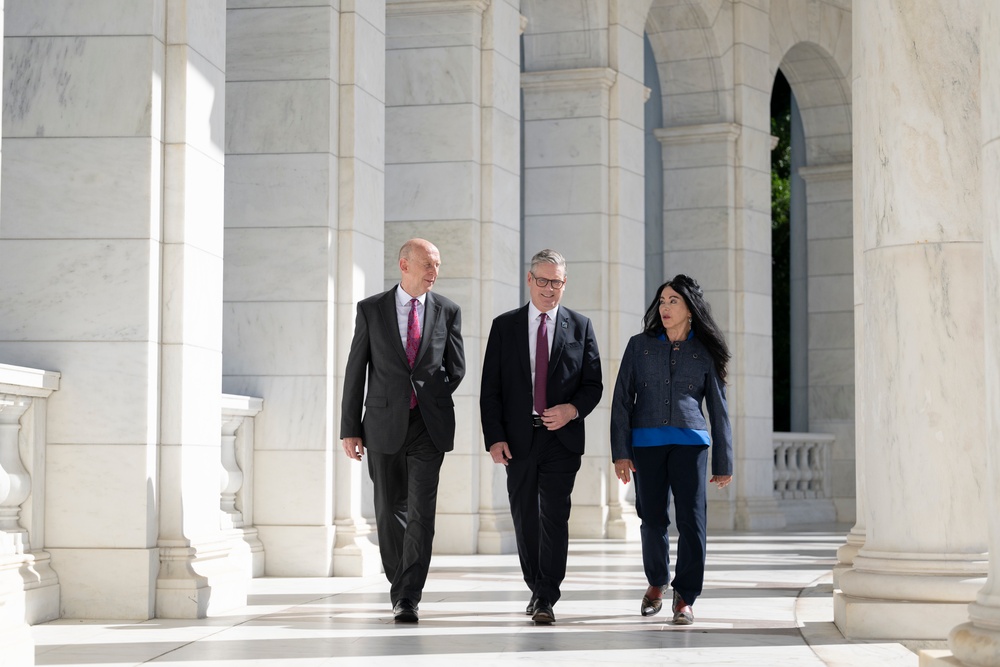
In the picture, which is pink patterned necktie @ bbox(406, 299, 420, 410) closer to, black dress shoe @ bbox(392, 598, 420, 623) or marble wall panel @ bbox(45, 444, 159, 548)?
black dress shoe @ bbox(392, 598, 420, 623)

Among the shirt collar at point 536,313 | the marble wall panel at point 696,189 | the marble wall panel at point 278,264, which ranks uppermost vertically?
the marble wall panel at point 696,189

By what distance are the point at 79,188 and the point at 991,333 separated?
6.46m

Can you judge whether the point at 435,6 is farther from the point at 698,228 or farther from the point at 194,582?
the point at 194,582

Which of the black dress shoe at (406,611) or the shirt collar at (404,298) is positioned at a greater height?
the shirt collar at (404,298)

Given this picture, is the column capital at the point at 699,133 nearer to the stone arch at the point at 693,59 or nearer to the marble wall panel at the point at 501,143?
the stone arch at the point at 693,59

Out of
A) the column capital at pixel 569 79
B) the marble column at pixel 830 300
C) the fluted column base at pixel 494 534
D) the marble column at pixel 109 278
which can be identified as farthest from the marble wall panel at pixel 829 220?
the marble column at pixel 109 278

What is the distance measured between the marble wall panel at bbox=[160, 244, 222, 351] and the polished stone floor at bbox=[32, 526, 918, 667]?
194 cm

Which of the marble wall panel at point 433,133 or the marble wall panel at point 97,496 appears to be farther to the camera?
the marble wall panel at point 433,133

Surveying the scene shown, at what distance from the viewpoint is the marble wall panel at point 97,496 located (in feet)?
33.2

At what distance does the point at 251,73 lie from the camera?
1397 cm

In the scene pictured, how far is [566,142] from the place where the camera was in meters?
20.7

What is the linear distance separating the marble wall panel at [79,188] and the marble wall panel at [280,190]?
3.41 metres

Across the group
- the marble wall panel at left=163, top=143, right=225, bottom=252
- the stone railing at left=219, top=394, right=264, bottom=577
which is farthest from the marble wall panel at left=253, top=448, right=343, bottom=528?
the marble wall panel at left=163, top=143, right=225, bottom=252

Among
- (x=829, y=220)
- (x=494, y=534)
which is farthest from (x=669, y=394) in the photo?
(x=829, y=220)
